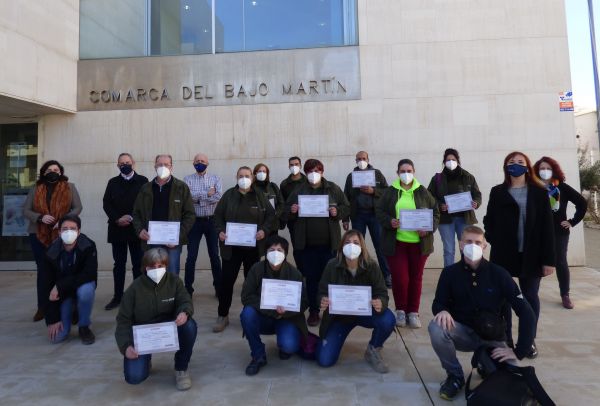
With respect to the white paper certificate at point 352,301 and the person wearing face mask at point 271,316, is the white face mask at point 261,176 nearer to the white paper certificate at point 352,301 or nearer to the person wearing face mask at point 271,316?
the person wearing face mask at point 271,316

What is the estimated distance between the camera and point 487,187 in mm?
7684

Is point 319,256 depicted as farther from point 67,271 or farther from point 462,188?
point 67,271

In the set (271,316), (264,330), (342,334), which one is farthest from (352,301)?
(264,330)

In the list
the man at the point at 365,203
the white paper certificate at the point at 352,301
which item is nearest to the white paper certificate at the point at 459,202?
the man at the point at 365,203

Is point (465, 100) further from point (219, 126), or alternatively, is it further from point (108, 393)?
point (108, 393)

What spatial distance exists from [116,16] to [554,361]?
977 cm

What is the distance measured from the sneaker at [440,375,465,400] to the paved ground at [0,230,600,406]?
5 cm

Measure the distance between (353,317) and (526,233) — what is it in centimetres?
182

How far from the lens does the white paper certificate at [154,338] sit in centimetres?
307

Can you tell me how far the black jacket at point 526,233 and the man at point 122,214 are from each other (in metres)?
4.44

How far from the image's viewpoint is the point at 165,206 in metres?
4.86

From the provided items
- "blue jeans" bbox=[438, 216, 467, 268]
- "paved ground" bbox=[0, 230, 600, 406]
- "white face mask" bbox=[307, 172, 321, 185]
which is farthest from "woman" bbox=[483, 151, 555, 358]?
"white face mask" bbox=[307, 172, 321, 185]

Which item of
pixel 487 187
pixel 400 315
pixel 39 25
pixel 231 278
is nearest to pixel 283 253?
pixel 231 278

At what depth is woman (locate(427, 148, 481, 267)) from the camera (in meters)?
5.49
